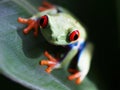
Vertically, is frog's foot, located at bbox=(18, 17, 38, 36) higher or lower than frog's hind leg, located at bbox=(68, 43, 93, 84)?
higher

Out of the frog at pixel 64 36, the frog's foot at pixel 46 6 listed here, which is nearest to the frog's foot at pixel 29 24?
the frog at pixel 64 36

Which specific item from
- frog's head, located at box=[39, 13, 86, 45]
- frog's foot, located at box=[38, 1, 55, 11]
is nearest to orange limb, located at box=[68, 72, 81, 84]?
frog's head, located at box=[39, 13, 86, 45]

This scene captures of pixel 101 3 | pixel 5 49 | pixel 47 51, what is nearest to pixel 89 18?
pixel 101 3

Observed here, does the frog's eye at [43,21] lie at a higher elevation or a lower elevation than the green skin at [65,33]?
higher

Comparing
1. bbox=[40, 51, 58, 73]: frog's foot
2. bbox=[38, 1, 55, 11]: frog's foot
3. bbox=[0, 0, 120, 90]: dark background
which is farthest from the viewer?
bbox=[38, 1, 55, 11]: frog's foot

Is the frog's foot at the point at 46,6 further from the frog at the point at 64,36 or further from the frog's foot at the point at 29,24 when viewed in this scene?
the frog's foot at the point at 29,24

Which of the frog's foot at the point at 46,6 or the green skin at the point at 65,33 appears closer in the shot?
the green skin at the point at 65,33

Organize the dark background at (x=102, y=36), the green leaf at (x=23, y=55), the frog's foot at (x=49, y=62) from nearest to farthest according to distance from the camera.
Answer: the green leaf at (x=23, y=55) → the frog's foot at (x=49, y=62) → the dark background at (x=102, y=36)

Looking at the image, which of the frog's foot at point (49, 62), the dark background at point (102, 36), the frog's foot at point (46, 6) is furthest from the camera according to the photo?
the frog's foot at point (46, 6)

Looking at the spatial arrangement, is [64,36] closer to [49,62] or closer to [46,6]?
[49,62]

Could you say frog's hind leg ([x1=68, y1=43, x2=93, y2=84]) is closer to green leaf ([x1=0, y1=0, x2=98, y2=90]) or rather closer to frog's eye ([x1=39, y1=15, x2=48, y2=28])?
green leaf ([x1=0, y1=0, x2=98, y2=90])
